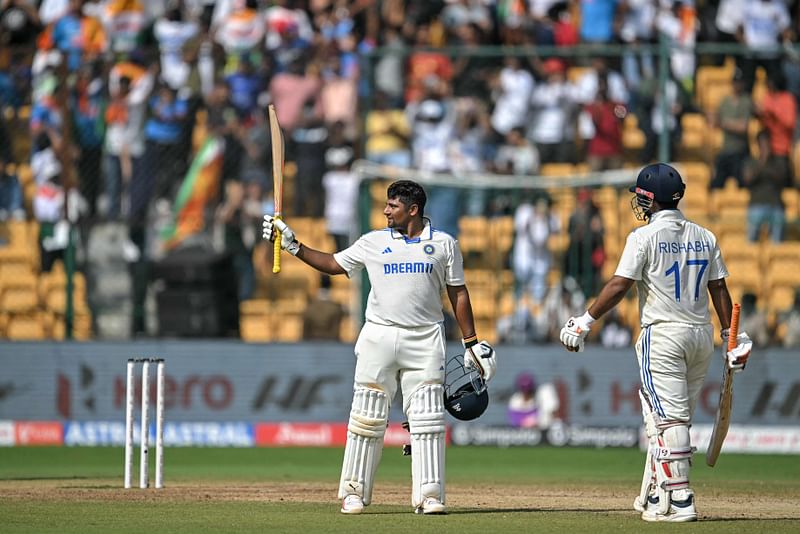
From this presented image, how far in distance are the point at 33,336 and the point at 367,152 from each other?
16.0ft

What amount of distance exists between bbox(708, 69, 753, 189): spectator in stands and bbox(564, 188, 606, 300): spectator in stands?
1.89 m

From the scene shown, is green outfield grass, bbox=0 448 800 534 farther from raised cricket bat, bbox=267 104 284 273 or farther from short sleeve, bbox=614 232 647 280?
raised cricket bat, bbox=267 104 284 273

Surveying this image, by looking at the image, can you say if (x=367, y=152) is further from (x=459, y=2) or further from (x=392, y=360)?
(x=392, y=360)

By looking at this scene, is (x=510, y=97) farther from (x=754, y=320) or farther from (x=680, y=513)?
(x=680, y=513)

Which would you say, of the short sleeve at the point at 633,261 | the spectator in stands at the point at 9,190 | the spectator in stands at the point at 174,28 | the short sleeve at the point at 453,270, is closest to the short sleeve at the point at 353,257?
the short sleeve at the point at 453,270

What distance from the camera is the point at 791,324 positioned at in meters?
18.0

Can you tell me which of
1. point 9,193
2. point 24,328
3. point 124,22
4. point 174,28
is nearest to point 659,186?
→ point 24,328

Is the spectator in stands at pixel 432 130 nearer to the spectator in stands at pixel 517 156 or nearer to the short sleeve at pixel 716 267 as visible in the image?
the spectator in stands at pixel 517 156

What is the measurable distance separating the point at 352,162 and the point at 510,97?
225 centimetres

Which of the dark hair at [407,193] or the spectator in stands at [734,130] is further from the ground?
the spectator in stands at [734,130]

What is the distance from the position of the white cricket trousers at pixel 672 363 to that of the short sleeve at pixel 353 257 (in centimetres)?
193

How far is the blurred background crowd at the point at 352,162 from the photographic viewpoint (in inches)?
709

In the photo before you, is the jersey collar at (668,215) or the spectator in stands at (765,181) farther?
the spectator in stands at (765,181)

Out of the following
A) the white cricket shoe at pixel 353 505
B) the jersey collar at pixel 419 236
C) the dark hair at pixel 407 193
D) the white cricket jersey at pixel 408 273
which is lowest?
the white cricket shoe at pixel 353 505
